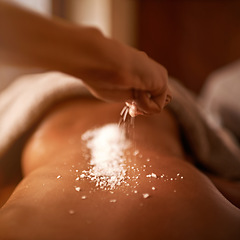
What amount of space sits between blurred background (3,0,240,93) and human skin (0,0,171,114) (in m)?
1.94

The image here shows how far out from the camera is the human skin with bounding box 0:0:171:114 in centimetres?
41

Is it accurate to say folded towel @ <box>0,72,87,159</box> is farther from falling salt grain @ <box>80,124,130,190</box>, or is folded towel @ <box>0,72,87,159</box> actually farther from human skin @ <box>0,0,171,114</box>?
human skin @ <box>0,0,171,114</box>

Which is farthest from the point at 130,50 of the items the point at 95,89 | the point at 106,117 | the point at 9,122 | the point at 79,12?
the point at 79,12

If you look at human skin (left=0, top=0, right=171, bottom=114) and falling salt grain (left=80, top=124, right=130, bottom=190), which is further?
falling salt grain (left=80, top=124, right=130, bottom=190)

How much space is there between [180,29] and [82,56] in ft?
7.55

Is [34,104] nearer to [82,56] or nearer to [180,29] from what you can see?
[82,56]

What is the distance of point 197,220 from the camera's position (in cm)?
51

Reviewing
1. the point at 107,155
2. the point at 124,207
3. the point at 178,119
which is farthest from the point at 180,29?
the point at 124,207

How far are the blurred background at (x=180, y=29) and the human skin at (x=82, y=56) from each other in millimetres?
1940

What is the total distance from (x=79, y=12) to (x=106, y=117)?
166 cm

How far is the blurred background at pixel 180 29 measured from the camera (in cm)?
244

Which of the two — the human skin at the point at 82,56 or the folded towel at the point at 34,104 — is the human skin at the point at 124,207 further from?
the folded towel at the point at 34,104

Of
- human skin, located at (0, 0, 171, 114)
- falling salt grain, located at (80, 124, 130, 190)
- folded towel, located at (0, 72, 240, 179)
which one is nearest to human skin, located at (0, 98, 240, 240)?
falling salt grain, located at (80, 124, 130, 190)

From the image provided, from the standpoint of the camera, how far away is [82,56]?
0.45m
